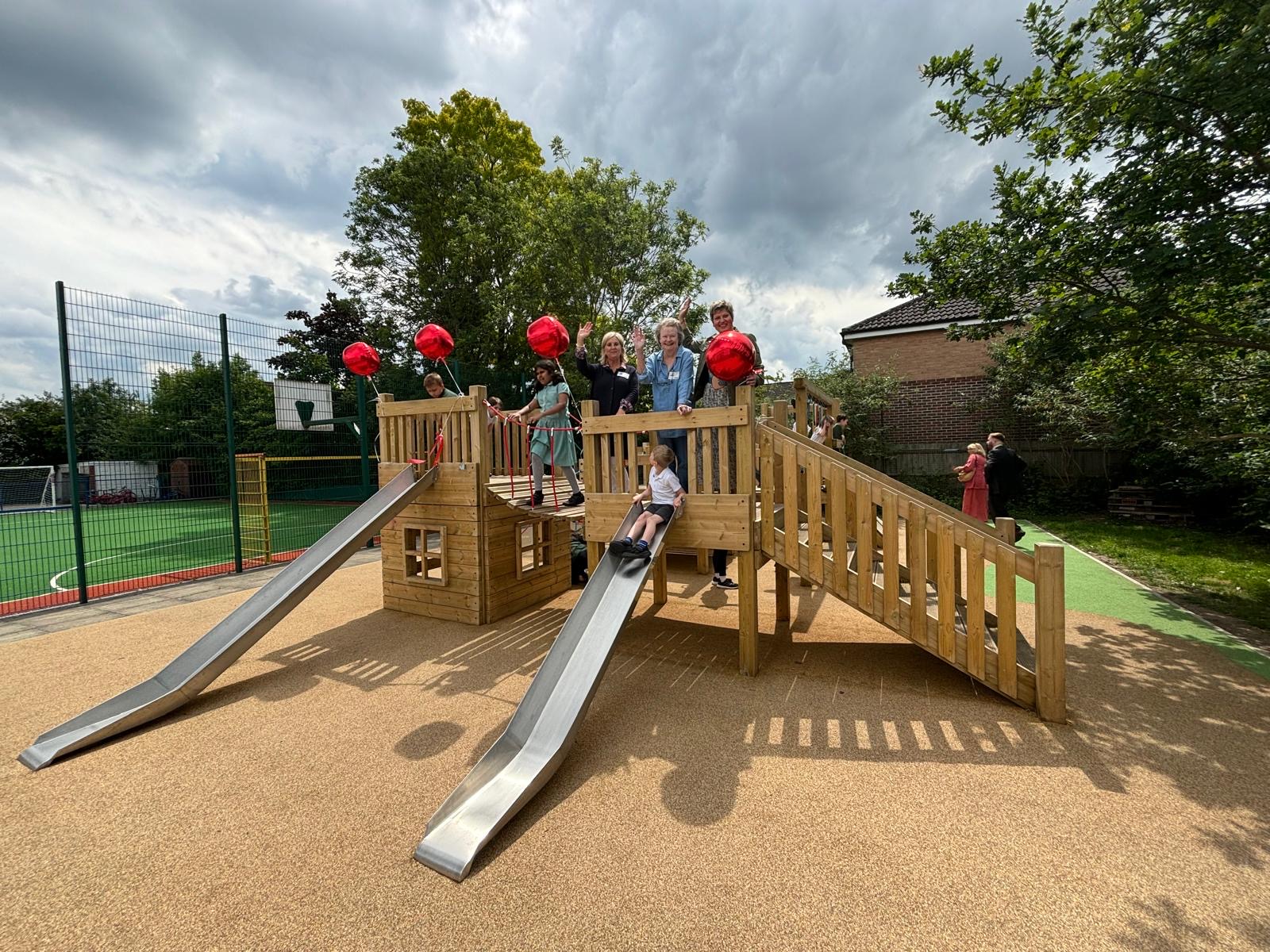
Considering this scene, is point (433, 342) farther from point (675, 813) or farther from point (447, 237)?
point (447, 237)

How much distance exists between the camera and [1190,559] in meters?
8.13

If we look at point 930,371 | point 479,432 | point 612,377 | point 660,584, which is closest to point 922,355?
point 930,371

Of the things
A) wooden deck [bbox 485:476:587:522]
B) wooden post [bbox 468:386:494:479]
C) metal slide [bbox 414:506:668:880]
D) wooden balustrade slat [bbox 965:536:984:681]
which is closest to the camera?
metal slide [bbox 414:506:668:880]

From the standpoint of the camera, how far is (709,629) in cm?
555

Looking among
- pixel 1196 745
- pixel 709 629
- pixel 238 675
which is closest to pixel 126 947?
pixel 238 675

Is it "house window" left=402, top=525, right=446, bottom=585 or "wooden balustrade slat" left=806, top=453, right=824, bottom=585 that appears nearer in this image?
"wooden balustrade slat" left=806, top=453, right=824, bottom=585

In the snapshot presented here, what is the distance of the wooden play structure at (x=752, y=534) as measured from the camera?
356 centimetres

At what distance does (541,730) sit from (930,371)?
55.4 feet

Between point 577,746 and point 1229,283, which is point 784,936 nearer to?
point 577,746

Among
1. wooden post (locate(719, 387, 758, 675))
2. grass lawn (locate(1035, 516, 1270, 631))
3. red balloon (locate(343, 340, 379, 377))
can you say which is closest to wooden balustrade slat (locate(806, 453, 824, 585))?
wooden post (locate(719, 387, 758, 675))

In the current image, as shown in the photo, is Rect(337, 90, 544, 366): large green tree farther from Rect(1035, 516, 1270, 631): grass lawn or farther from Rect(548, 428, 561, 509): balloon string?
Rect(1035, 516, 1270, 631): grass lawn

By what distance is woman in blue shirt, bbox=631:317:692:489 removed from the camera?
194 inches

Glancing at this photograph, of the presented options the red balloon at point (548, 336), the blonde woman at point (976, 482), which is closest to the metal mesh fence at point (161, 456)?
the red balloon at point (548, 336)

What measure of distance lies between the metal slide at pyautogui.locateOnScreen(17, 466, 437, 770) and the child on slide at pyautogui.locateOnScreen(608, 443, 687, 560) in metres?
2.31
